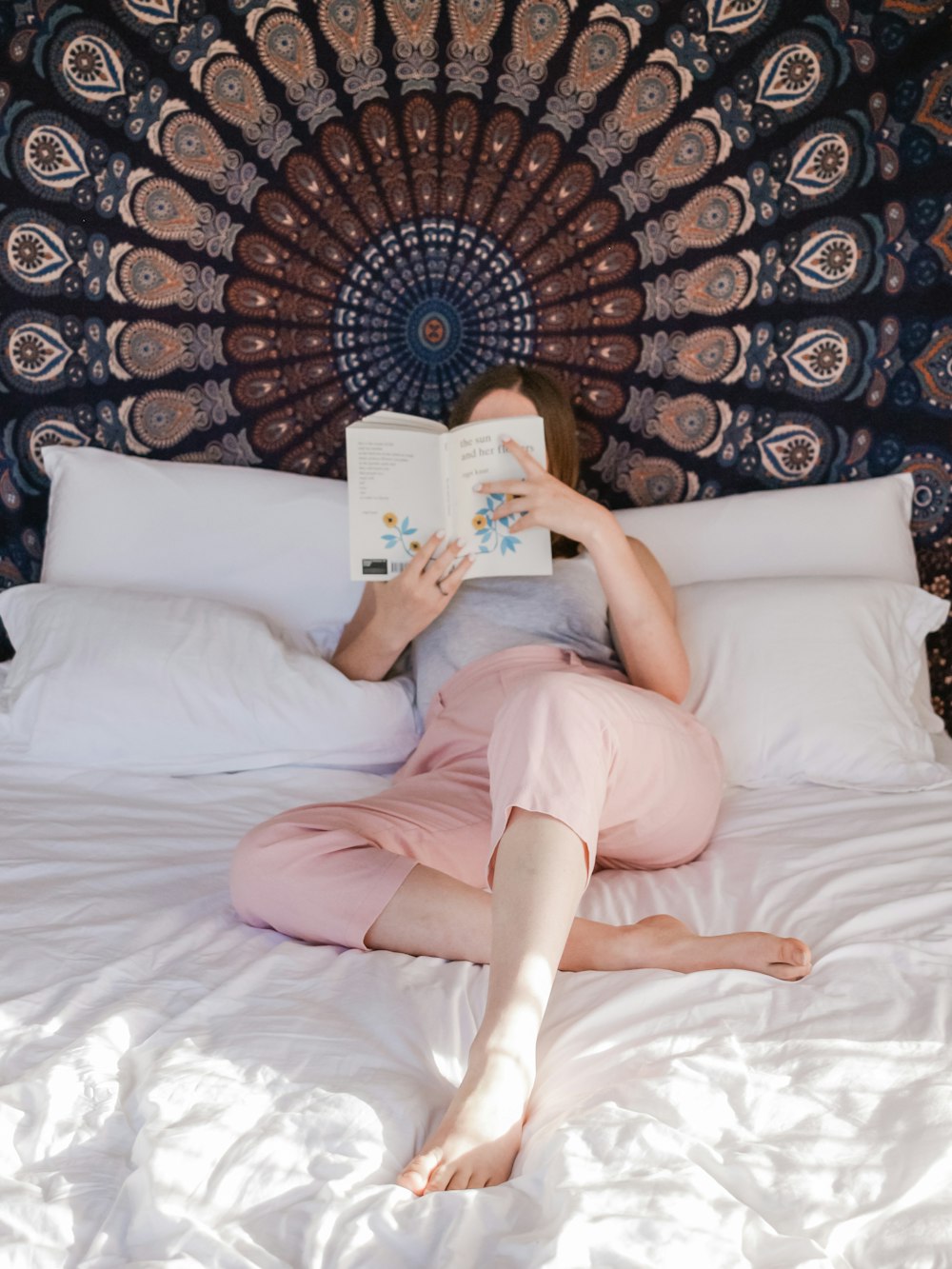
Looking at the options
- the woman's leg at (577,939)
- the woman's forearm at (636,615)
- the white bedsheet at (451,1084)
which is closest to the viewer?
the white bedsheet at (451,1084)

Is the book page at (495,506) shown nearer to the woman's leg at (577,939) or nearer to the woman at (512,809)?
the woman at (512,809)

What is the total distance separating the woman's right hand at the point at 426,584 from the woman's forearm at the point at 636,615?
0.66ft

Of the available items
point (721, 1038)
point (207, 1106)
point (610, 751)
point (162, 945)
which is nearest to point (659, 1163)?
point (721, 1038)

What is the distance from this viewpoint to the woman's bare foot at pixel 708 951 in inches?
36.2

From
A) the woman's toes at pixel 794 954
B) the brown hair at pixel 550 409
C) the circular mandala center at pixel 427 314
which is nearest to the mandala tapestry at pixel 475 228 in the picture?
the circular mandala center at pixel 427 314

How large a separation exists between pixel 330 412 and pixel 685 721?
0.96m

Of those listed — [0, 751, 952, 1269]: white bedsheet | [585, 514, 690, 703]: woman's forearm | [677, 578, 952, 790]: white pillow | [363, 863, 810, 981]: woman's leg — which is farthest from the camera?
[677, 578, 952, 790]: white pillow

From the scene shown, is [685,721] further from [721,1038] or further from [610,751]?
[721,1038]

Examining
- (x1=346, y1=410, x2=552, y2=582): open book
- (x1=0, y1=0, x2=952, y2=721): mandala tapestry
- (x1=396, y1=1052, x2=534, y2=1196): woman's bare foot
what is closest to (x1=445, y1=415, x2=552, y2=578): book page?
(x1=346, y1=410, x2=552, y2=582): open book

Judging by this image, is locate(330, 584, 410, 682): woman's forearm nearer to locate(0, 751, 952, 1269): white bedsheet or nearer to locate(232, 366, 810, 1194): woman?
locate(232, 366, 810, 1194): woman

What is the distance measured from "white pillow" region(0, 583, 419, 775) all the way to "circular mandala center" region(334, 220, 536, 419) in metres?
0.60

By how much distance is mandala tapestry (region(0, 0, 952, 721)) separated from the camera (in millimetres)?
1751

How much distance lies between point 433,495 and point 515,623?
21 cm

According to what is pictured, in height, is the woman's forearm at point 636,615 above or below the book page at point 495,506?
below
